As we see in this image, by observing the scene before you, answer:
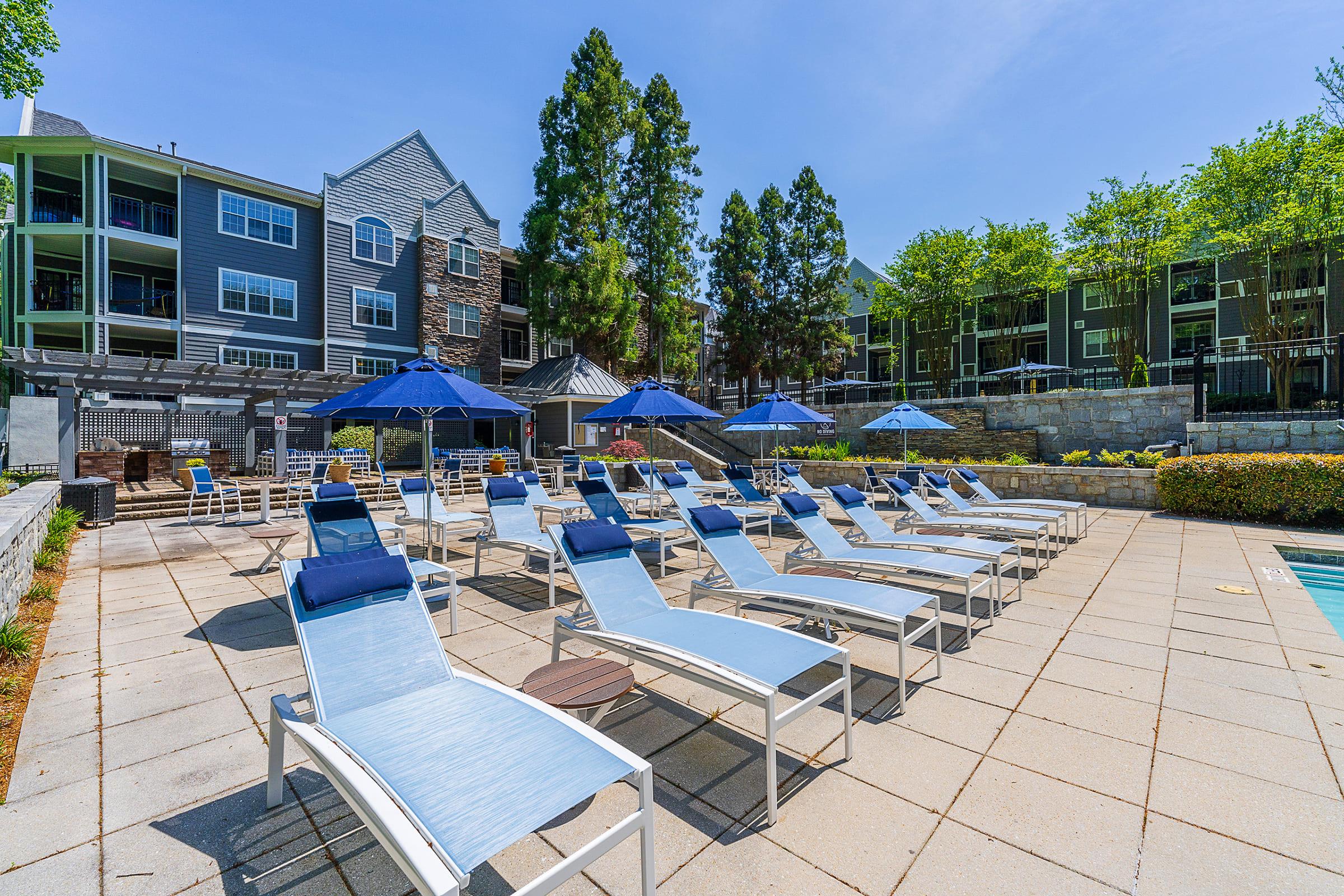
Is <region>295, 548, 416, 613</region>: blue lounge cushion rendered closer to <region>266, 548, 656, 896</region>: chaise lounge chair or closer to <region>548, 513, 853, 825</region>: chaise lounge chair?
<region>266, 548, 656, 896</region>: chaise lounge chair

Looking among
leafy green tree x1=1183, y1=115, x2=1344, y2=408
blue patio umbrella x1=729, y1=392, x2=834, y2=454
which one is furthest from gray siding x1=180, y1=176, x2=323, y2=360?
leafy green tree x1=1183, y1=115, x2=1344, y2=408

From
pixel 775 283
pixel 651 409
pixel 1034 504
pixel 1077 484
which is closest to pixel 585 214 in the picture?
pixel 775 283

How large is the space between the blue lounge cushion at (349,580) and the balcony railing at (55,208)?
2492 cm

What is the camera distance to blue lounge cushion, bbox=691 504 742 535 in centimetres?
492

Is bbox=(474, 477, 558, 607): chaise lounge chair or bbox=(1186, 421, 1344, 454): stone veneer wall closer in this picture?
bbox=(474, 477, 558, 607): chaise lounge chair

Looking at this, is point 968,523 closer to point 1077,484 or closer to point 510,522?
point 510,522

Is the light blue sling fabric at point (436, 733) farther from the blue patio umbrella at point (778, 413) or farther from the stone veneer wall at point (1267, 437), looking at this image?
the stone veneer wall at point (1267, 437)

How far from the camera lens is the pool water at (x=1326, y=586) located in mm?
5492

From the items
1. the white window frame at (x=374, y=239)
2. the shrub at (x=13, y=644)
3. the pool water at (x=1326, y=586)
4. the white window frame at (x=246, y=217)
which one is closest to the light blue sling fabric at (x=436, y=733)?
the shrub at (x=13, y=644)

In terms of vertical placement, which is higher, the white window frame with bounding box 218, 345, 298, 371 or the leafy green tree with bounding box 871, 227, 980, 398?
the leafy green tree with bounding box 871, 227, 980, 398

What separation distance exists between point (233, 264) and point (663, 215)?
53.5ft

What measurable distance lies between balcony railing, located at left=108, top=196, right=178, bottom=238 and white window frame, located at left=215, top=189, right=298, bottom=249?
4.10 feet

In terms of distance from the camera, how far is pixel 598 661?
10.7ft

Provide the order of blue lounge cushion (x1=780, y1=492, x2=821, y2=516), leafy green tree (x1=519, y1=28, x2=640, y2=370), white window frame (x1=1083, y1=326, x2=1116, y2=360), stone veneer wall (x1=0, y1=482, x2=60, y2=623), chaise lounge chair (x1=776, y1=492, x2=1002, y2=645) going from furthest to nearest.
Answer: white window frame (x1=1083, y1=326, x2=1116, y2=360) < leafy green tree (x1=519, y1=28, x2=640, y2=370) < blue lounge cushion (x1=780, y1=492, x2=821, y2=516) < chaise lounge chair (x1=776, y1=492, x2=1002, y2=645) < stone veneer wall (x1=0, y1=482, x2=60, y2=623)
